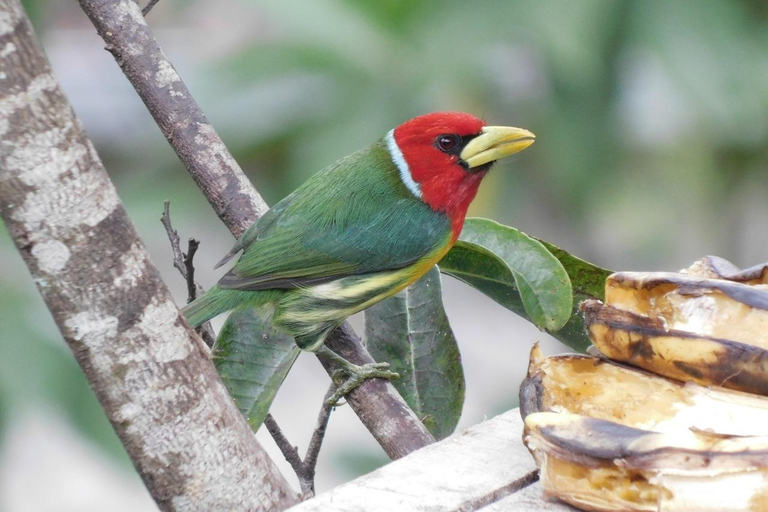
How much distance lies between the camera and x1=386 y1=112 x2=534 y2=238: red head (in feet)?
7.43

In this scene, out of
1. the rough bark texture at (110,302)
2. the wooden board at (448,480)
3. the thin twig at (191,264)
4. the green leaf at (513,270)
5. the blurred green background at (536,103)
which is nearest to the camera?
the rough bark texture at (110,302)

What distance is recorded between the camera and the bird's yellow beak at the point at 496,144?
7.29ft

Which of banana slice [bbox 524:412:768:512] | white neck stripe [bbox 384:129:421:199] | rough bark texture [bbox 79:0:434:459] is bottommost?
banana slice [bbox 524:412:768:512]

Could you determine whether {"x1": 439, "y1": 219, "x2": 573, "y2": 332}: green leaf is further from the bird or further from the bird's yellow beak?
the bird's yellow beak

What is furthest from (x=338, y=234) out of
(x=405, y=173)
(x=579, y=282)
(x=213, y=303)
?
(x=579, y=282)

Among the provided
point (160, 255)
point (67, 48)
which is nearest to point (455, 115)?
point (160, 255)

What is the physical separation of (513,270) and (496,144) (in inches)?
19.8

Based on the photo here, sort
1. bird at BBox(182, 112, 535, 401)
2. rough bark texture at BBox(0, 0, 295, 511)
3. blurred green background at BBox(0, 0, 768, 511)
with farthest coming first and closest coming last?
blurred green background at BBox(0, 0, 768, 511) < bird at BBox(182, 112, 535, 401) < rough bark texture at BBox(0, 0, 295, 511)

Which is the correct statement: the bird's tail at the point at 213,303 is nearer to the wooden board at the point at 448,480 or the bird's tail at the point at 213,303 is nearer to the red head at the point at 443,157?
the red head at the point at 443,157

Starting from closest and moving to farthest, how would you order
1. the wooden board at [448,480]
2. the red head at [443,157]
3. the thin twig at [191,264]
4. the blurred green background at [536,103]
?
the wooden board at [448,480] < the thin twig at [191,264] < the red head at [443,157] < the blurred green background at [536,103]

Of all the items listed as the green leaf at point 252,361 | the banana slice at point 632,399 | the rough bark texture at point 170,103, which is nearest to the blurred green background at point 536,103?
the green leaf at point 252,361

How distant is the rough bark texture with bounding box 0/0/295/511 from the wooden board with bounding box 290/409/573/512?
0.13 metres

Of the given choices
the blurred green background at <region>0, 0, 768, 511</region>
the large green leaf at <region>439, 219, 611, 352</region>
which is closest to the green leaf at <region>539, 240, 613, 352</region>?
the large green leaf at <region>439, 219, 611, 352</region>

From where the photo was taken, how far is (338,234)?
87.4 inches
